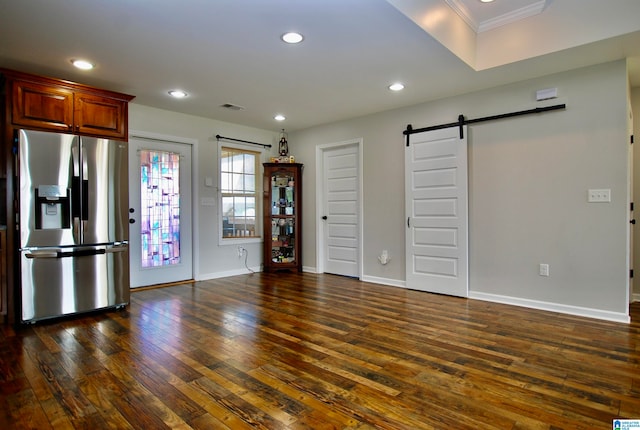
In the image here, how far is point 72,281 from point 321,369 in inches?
109

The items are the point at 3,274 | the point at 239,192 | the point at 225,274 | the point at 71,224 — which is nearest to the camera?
the point at 3,274

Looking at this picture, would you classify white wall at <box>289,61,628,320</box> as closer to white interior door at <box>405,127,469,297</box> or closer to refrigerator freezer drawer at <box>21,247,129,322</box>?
white interior door at <box>405,127,469,297</box>

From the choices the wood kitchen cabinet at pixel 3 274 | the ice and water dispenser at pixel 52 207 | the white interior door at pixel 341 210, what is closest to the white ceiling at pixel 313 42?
the ice and water dispenser at pixel 52 207

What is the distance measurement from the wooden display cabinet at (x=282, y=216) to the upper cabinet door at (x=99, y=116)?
2.44 m

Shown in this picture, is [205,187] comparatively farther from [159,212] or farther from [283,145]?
[283,145]

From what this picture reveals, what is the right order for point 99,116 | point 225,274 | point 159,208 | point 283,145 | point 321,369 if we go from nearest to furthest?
point 321,369 < point 99,116 < point 159,208 < point 225,274 < point 283,145

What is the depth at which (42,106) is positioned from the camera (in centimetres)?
346

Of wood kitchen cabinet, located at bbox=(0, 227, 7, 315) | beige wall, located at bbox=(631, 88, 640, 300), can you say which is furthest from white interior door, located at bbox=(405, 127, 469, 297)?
wood kitchen cabinet, located at bbox=(0, 227, 7, 315)

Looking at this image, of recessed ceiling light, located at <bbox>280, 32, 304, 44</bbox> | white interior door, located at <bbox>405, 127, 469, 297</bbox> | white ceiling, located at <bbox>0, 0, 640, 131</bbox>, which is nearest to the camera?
white ceiling, located at <bbox>0, 0, 640, 131</bbox>

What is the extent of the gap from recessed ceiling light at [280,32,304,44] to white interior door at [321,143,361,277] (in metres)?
2.64

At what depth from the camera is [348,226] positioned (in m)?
5.61

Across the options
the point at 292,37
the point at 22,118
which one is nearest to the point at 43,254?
the point at 22,118

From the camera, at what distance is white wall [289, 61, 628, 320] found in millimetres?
3361

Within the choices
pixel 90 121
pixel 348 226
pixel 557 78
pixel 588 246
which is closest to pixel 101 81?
pixel 90 121
